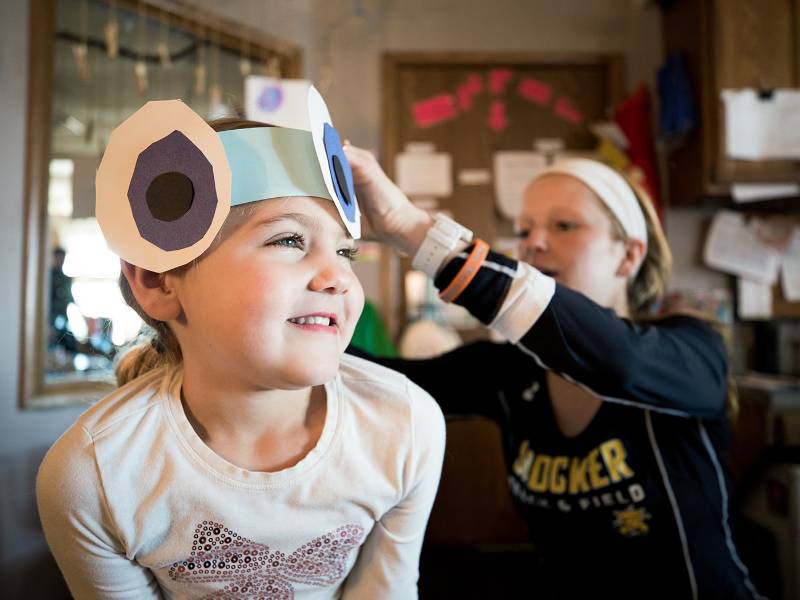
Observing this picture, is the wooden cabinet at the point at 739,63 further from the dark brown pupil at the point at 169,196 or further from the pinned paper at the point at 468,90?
the dark brown pupil at the point at 169,196

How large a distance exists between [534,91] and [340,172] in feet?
7.33

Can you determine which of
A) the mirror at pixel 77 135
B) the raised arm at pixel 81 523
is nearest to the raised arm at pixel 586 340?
the raised arm at pixel 81 523

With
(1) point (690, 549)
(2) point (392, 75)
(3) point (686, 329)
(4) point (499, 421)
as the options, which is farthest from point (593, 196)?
(2) point (392, 75)

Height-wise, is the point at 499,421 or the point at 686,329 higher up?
the point at 686,329

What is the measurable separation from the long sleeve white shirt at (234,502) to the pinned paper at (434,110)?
2028 millimetres

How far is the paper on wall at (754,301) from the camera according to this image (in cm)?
256

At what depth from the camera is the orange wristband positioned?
31.1 inches

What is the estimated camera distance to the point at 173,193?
613 mm

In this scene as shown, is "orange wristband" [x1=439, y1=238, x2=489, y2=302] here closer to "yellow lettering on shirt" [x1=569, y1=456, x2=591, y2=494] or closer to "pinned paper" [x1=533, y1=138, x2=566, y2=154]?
"yellow lettering on shirt" [x1=569, y1=456, x2=591, y2=494]

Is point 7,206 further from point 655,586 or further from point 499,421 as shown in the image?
point 655,586

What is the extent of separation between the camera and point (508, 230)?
265cm

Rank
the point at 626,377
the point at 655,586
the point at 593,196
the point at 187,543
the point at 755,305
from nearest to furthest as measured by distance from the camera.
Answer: the point at 187,543 → the point at 626,377 → the point at 655,586 → the point at 593,196 → the point at 755,305

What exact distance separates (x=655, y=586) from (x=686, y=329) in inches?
16.4

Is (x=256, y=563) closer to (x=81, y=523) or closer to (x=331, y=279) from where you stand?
(x=81, y=523)
